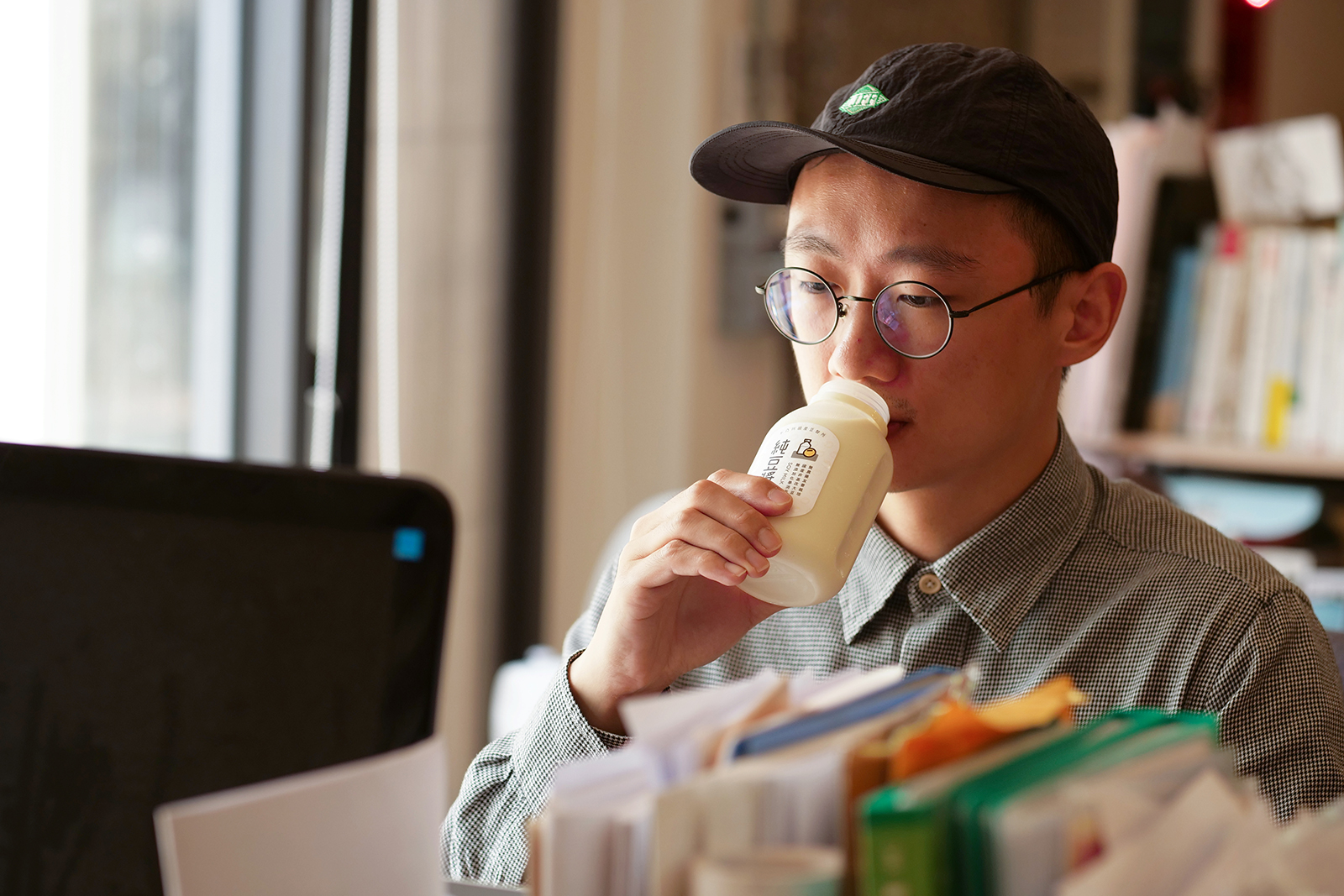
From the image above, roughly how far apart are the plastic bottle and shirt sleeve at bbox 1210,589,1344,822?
13.7 inches

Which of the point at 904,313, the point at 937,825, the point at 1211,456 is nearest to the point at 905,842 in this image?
the point at 937,825

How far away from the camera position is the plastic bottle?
88 cm

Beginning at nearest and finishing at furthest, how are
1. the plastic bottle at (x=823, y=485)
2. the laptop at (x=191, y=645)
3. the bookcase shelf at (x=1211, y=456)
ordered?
the laptop at (x=191, y=645) → the plastic bottle at (x=823, y=485) → the bookcase shelf at (x=1211, y=456)

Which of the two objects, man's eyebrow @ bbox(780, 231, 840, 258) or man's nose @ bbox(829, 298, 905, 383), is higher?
man's eyebrow @ bbox(780, 231, 840, 258)

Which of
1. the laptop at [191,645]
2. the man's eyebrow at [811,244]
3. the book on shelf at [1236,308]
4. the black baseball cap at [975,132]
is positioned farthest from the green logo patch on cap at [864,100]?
the book on shelf at [1236,308]

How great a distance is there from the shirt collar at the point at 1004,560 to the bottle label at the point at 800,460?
273 millimetres

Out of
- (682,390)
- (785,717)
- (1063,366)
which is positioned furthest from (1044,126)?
(682,390)

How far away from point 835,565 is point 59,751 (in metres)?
0.51

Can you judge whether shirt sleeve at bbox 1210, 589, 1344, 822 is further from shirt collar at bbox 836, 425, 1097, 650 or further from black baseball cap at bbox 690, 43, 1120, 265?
black baseball cap at bbox 690, 43, 1120, 265

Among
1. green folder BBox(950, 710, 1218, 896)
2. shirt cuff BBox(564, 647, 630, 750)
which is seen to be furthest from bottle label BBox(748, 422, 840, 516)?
green folder BBox(950, 710, 1218, 896)

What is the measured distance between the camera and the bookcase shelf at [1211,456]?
7.27 feet

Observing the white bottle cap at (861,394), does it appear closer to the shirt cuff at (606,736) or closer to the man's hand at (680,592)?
the man's hand at (680,592)

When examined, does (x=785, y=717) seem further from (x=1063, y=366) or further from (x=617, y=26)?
(x=617, y=26)

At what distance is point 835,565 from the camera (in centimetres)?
89
